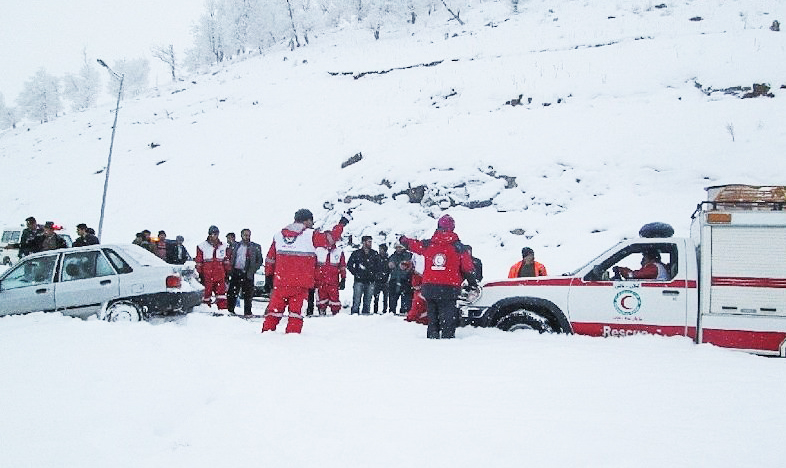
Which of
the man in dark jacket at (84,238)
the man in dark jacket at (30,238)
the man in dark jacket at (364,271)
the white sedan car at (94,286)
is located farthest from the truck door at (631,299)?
the man in dark jacket at (30,238)

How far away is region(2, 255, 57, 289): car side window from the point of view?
314 inches

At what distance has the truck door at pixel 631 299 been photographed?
19.7 ft

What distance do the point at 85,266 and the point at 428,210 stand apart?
11.0m

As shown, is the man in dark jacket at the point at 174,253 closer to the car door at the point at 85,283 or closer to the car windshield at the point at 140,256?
the car windshield at the point at 140,256

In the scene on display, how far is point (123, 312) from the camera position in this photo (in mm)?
7695

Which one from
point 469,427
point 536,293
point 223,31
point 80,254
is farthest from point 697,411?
point 223,31

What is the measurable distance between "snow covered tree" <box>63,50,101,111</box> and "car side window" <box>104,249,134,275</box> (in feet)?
282

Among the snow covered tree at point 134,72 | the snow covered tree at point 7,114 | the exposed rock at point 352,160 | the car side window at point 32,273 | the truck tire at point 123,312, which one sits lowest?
the truck tire at point 123,312

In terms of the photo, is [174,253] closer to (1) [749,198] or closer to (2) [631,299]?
(2) [631,299]

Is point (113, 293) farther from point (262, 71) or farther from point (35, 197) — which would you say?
point (262, 71)

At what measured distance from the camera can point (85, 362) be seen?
14.1 feet

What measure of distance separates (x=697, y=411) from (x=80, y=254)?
8485 millimetres

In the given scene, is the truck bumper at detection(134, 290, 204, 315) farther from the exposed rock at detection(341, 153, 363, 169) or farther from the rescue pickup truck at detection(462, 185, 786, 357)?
the exposed rock at detection(341, 153, 363, 169)

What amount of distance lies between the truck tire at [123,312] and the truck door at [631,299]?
20.9 feet
